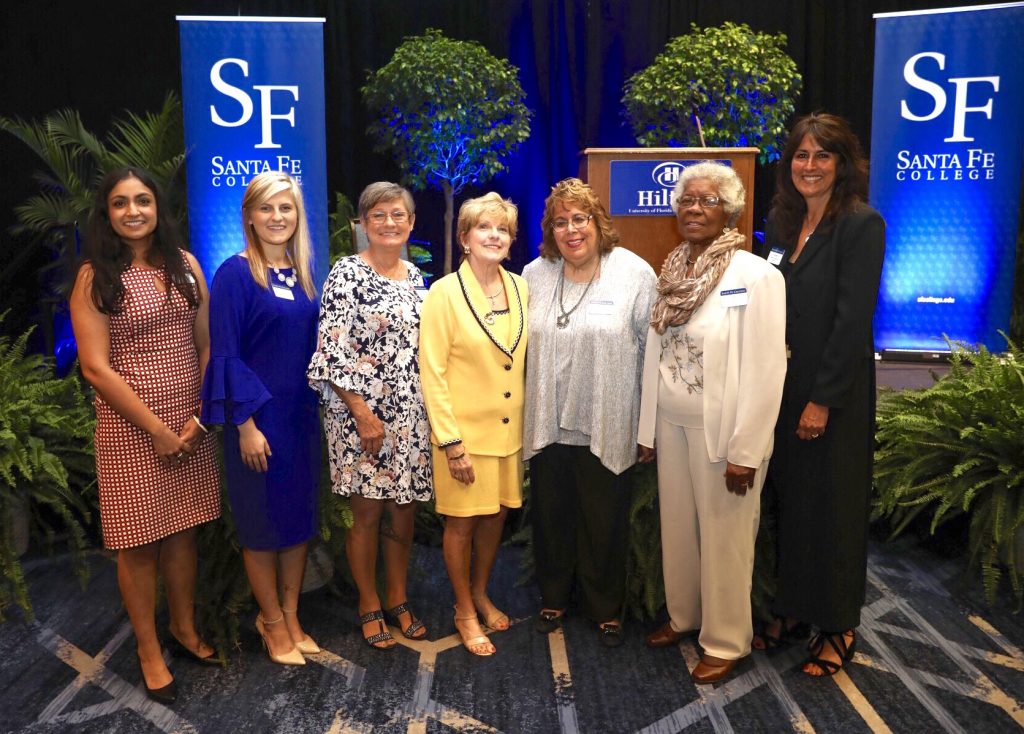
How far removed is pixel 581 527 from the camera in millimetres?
2781

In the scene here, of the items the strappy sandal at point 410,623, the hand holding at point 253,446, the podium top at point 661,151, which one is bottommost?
the strappy sandal at point 410,623

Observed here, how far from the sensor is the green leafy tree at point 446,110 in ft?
18.5

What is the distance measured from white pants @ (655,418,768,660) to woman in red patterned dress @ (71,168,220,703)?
57.3 inches

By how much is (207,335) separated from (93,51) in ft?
16.5

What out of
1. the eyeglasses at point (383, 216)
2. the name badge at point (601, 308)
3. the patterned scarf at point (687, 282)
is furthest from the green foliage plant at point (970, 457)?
the eyeglasses at point (383, 216)

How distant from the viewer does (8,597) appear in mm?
3109

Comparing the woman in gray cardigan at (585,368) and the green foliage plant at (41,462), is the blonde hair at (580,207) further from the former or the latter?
the green foliage plant at (41,462)

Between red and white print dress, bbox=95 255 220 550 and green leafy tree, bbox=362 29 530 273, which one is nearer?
red and white print dress, bbox=95 255 220 550

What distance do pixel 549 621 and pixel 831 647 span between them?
0.93 metres

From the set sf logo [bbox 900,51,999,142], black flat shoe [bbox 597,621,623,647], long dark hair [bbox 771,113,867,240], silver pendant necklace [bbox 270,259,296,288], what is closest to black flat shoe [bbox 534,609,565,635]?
black flat shoe [bbox 597,621,623,647]

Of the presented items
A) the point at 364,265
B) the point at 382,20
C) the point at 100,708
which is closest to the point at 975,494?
the point at 364,265

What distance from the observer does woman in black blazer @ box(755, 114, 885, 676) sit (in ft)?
7.61

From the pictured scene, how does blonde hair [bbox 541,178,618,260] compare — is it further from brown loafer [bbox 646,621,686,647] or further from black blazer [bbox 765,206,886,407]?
brown loafer [bbox 646,621,686,647]

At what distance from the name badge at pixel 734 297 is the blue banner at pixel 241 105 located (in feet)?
9.54
